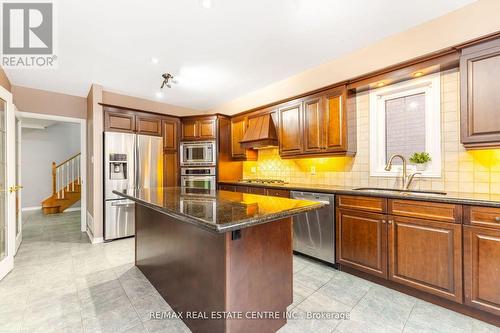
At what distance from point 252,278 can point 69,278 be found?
7.54 feet

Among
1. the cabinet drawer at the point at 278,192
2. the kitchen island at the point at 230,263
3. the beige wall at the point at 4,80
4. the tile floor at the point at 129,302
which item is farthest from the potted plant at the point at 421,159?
the beige wall at the point at 4,80

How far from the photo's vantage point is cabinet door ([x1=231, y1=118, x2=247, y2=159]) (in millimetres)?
4402

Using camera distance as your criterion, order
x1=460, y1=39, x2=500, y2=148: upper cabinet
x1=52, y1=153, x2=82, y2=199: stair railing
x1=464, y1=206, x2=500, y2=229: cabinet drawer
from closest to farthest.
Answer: x1=464, y1=206, x2=500, y2=229: cabinet drawer < x1=460, y1=39, x2=500, y2=148: upper cabinet < x1=52, y1=153, x2=82, y2=199: stair railing

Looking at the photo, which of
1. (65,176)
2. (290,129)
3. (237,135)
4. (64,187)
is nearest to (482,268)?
(290,129)

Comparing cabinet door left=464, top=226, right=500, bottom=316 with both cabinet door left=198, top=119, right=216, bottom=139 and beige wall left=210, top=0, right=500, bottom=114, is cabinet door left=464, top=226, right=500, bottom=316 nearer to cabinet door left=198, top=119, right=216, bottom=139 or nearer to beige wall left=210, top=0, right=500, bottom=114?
beige wall left=210, top=0, right=500, bottom=114

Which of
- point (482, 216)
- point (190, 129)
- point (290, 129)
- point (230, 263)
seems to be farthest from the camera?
point (190, 129)

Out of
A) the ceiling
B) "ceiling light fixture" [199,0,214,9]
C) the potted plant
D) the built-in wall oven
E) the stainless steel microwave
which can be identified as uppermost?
the ceiling

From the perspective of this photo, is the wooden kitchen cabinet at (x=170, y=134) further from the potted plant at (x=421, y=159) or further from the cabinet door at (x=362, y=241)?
the potted plant at (x=421, y=159)

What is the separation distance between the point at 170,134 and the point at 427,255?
4.42 metres

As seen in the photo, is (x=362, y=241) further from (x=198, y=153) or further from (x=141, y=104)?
(x=141, y=104)

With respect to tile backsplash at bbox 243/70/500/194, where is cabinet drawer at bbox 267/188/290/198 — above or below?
below

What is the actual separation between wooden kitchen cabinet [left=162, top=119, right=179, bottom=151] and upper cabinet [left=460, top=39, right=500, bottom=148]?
4.40m

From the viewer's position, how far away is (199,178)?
4602 millimetres

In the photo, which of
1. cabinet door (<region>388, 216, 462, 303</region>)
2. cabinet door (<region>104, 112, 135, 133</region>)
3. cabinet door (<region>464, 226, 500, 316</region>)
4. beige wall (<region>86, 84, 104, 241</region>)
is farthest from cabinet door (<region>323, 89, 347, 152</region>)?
beige wall (<region>86, 84, 104, 241</region>)
